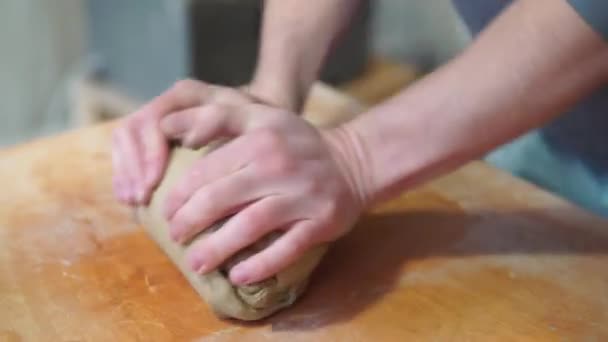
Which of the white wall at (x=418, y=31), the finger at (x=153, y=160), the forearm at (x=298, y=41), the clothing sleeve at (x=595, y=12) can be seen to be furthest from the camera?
the white wall at (x=418, y=31)

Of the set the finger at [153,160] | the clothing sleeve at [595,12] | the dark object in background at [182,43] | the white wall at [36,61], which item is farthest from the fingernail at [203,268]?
the white wall at [36,61]

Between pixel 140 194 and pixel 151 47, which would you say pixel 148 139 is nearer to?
pixel 140 194

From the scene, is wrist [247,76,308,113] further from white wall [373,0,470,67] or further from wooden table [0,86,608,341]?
white wall [373,0,470,67]

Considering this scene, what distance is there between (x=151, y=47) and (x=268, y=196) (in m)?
0.78

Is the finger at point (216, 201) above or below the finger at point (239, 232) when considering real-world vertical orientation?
above

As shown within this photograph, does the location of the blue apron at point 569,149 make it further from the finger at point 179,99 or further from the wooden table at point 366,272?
the finger at point 179,99

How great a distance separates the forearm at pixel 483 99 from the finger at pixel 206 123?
0.29 ft

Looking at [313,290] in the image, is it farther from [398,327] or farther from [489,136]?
[489,136]

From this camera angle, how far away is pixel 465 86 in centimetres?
57

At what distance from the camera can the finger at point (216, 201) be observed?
56cm

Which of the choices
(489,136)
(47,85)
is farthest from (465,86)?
(47,85)

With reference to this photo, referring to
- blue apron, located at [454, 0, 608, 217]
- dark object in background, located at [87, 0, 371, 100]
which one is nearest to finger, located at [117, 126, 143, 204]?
blue apron, located at [454, 0, 608, 217]

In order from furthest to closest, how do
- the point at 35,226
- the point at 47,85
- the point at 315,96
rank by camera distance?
the point at 47,85 < the point at 315,96 < the point at 35,226

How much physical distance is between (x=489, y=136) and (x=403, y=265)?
0.45ft
